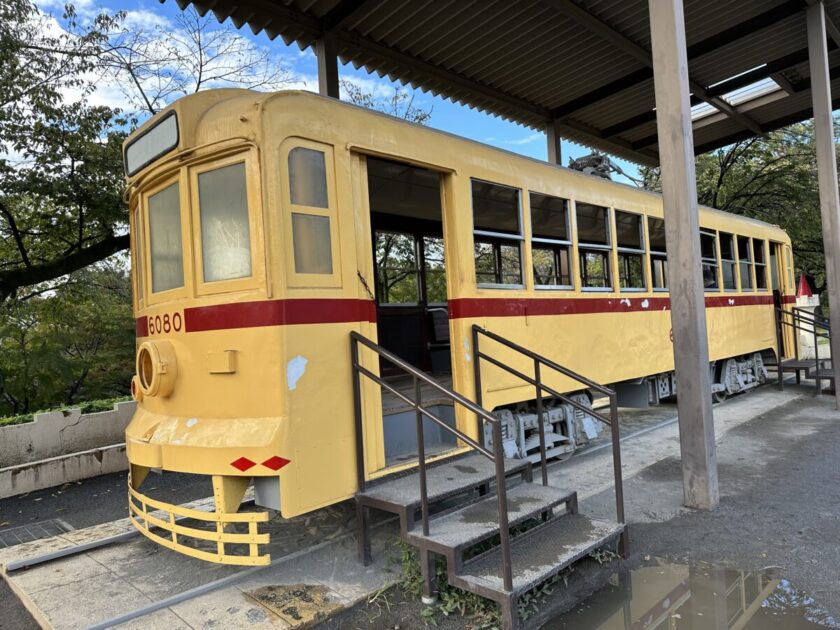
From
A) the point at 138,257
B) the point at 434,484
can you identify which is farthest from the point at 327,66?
the point at 434,484

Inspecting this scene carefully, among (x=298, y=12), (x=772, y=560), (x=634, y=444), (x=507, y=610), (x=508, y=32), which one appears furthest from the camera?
(x=508, y=32)

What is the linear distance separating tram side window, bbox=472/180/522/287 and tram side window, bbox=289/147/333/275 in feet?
4.98

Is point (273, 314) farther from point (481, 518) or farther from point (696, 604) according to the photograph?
point (696, 604)

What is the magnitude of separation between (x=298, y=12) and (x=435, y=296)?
12.1ft

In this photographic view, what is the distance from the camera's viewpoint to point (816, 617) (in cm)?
292

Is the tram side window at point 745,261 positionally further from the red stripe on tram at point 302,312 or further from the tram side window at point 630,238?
the red stripe on tram at point 302,312

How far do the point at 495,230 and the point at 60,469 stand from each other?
222 inches

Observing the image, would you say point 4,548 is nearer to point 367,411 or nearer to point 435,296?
point 367,411

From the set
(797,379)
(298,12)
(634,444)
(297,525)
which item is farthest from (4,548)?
(797,379)

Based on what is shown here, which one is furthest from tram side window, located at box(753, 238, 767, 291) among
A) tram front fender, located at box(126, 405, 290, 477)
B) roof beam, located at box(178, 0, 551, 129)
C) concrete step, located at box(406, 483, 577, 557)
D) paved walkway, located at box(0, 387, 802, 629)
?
tram front fender, located at box(126, 405, 290, 477)

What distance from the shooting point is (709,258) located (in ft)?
28.2

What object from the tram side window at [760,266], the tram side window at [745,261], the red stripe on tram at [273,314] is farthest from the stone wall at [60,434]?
the tram side window at [760,266]

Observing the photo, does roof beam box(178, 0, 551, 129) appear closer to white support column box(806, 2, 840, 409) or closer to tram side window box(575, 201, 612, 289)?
tram side window box(575, 201, 612, 289)

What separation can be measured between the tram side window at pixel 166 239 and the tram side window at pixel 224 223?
277 millimetres
